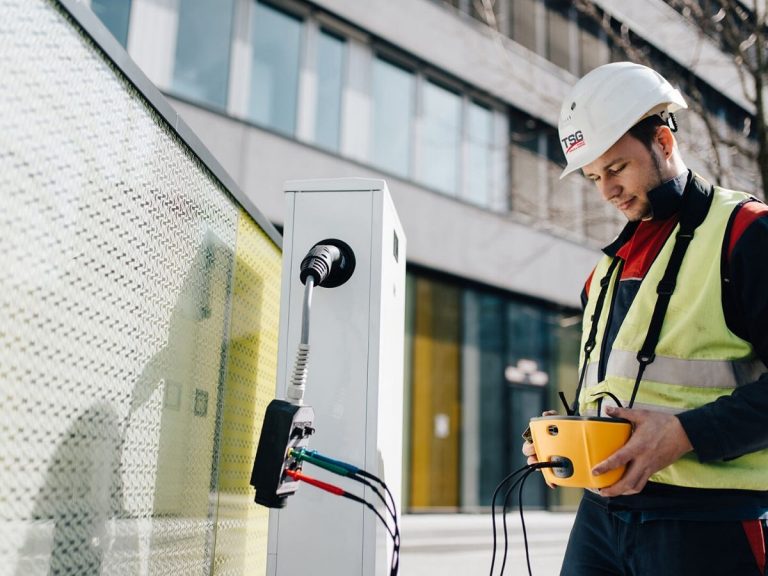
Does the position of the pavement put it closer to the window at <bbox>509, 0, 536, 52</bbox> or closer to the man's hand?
the man's hand

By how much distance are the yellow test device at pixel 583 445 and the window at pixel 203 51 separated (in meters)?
7.50

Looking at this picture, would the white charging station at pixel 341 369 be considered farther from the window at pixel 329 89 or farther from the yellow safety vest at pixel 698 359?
the window at pixel 329 89

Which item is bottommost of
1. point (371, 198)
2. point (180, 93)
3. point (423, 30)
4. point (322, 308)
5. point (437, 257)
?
point (322, 308)

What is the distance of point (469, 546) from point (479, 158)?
637 centimetres

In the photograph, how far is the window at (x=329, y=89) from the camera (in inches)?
371

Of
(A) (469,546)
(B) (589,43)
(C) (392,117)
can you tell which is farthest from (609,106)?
(B) (589,43)

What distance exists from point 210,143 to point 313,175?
1.33 m

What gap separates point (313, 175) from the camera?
899 cm

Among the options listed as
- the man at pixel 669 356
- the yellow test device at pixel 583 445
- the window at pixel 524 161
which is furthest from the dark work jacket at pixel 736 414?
the window at pixel 524 161

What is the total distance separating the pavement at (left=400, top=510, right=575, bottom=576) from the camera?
5.63 meters

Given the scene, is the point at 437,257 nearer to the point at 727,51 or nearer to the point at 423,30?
the point at 423,30

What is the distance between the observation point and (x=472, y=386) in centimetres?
1062

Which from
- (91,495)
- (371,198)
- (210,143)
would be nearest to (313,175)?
(210,143)

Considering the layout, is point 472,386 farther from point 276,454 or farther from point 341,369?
point 276,454
